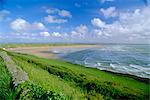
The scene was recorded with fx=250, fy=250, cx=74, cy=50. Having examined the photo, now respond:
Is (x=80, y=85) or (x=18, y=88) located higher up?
(x=18, y=88)


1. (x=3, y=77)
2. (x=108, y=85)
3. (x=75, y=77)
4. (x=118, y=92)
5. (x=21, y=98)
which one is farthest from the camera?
(x=75, y=77)

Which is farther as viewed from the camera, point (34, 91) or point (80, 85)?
point (80, 85)

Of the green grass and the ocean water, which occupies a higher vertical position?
the green grass

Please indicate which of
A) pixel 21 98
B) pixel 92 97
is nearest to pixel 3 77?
pixel 21 98

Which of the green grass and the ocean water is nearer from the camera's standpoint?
the green grass

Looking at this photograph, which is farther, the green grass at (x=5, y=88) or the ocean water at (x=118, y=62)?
the ocean water at (x=118, y=62)

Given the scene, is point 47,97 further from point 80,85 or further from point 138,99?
point 80,85

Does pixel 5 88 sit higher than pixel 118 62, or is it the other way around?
pixel 5 88

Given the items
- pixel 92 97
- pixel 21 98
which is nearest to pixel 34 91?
pixel 21 98

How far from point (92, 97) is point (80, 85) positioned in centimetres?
202

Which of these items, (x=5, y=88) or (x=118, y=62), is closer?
(x=5, y=88)

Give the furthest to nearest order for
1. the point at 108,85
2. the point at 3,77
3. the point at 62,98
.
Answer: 1. the point at 108,85
2. the point at 3,77
3. the point at 62,98

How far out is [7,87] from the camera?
620cm

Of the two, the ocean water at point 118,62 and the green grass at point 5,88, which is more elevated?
the green grass at point 5,88
